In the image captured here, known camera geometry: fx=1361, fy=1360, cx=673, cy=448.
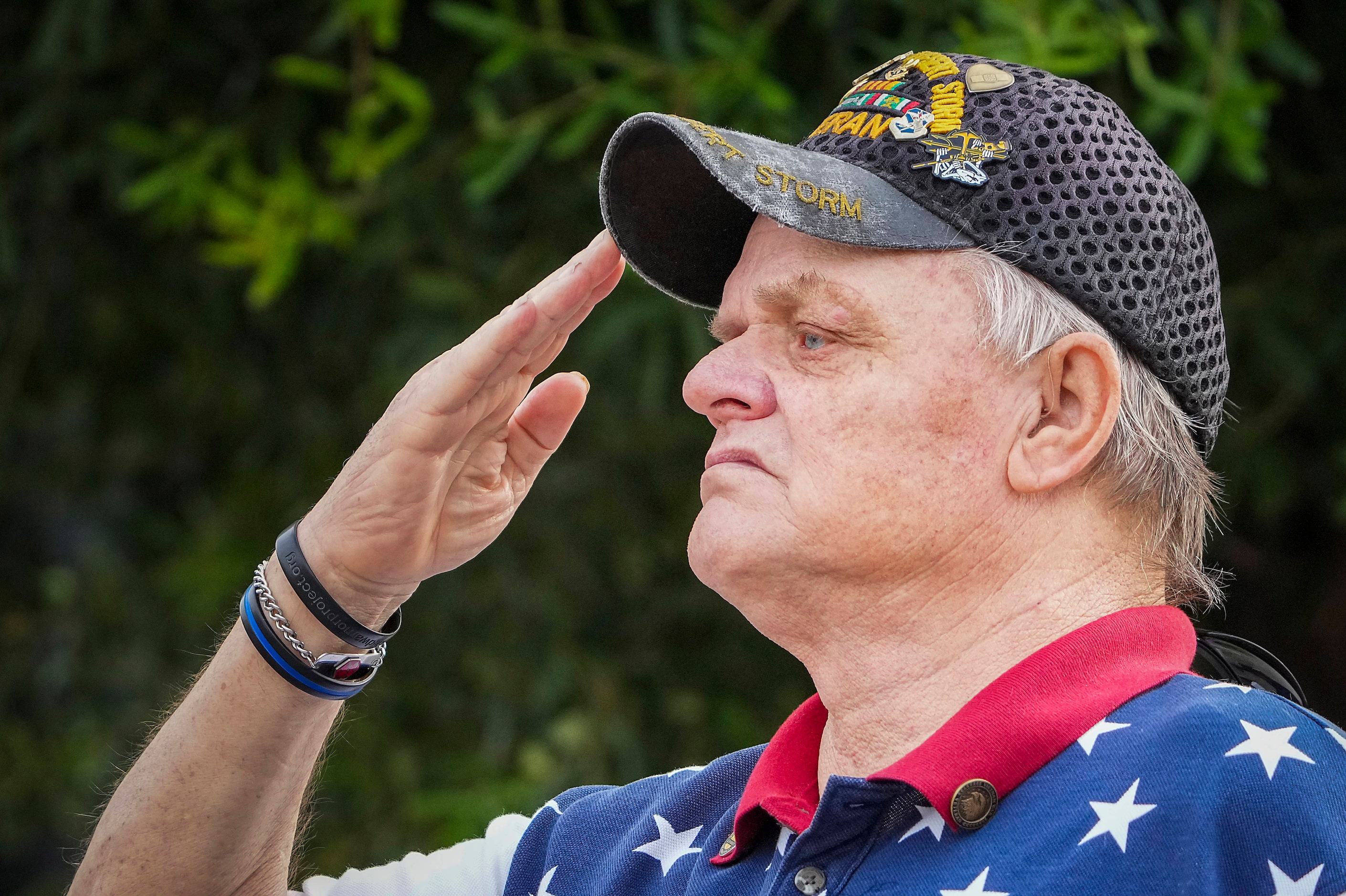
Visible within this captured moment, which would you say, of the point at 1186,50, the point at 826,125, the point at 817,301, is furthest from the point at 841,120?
the point at 1186,50

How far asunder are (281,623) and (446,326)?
1.47 metres

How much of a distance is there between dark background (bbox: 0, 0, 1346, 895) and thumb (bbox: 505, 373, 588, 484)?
993 mm

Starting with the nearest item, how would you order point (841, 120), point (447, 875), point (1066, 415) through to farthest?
point (1066, 415) → point (841, 120) → point (447, 875)

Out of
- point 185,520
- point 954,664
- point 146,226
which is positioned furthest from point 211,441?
point 954,664

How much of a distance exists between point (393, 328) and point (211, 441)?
0.88 m

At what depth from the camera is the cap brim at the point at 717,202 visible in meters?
1.36

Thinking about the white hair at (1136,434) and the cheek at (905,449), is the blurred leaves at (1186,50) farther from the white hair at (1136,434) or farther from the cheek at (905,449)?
the cheek at (905,449)

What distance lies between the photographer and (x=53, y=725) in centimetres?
377

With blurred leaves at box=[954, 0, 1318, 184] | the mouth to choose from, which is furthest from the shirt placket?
blurred leaves at box=[954, 0, 1318, 184]

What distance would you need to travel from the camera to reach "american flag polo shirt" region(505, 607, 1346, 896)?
107 centimetres

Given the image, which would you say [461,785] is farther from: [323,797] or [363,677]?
[363,677]

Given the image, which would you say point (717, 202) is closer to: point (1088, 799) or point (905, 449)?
point (905, 449)

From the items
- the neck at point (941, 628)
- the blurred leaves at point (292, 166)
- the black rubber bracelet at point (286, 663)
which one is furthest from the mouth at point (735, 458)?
the blurred leaves at point (292, 166)

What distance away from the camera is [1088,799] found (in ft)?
3.80
